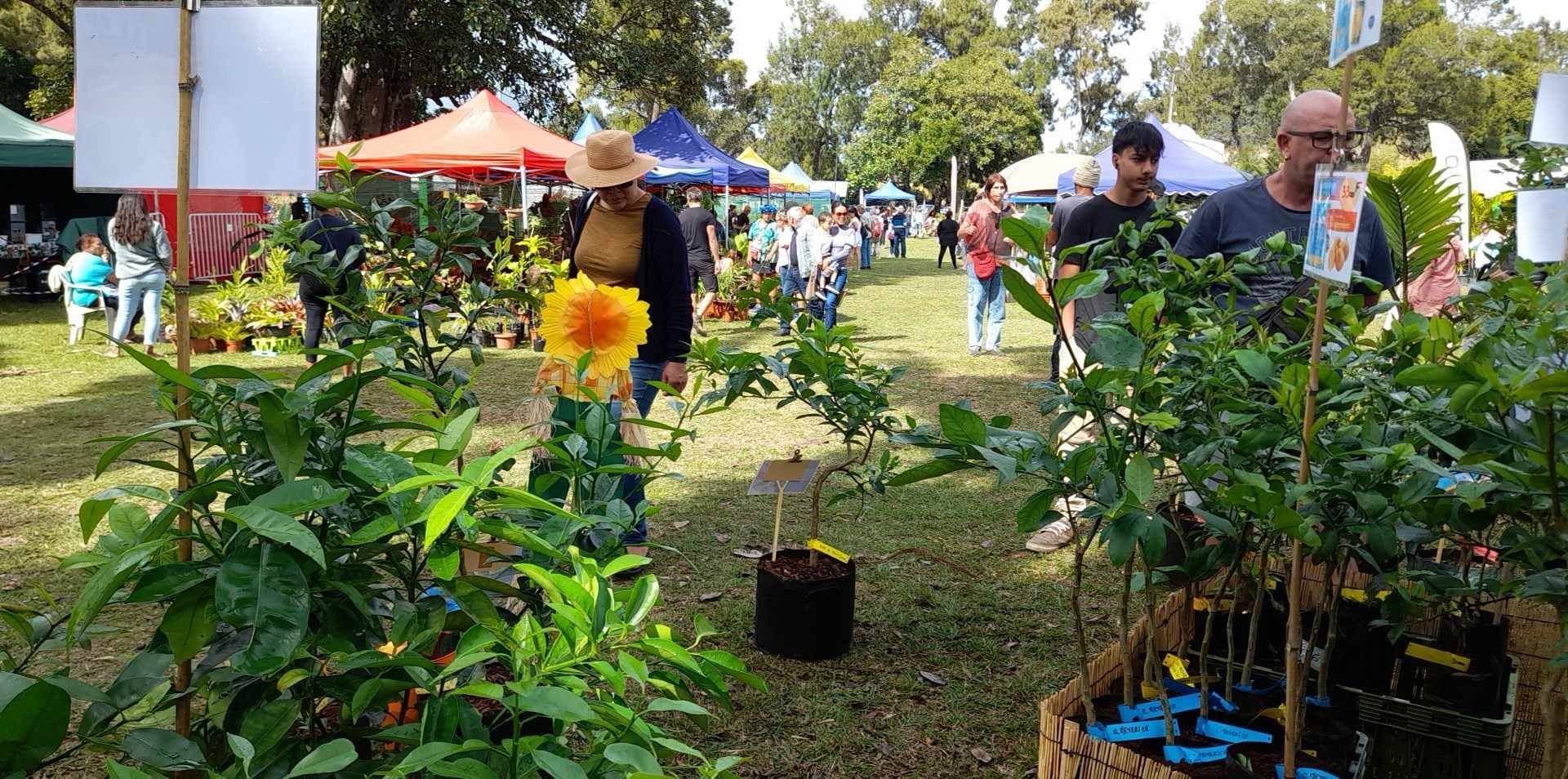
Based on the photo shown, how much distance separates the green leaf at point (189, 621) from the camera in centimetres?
124

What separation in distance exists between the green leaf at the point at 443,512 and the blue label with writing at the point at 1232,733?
1758 mm

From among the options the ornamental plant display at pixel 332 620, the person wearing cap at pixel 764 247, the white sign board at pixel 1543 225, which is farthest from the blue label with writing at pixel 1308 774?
the person wearing cap at pixel 764 247

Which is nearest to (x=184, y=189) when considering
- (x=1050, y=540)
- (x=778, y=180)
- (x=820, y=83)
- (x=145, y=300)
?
(x=1050, y=540)

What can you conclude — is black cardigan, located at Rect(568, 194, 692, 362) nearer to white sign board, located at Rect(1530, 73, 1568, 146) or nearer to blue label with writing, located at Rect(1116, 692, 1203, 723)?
blue label with writing, located at Rect(1116, 692, 1203, 723)

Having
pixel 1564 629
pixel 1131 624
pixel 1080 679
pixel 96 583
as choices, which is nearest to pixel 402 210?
pixel 96 583

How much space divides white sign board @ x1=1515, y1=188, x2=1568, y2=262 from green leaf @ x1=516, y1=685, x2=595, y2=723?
8.50 feet

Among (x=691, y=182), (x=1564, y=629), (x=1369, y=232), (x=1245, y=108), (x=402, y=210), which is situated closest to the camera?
(x=1564, y=629)

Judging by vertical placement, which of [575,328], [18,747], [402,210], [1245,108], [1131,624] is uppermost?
[1245,108]

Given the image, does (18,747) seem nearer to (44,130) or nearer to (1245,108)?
(44,130)

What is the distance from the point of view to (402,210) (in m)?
2.50

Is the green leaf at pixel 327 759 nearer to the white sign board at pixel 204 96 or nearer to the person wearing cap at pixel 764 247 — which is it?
the white sign board at pixel 204 96

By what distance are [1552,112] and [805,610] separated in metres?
2.48

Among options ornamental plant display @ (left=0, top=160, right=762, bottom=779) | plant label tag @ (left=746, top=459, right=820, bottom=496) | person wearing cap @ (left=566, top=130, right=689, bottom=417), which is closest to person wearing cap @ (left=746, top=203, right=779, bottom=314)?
person wearing cap @ (left=566, top=130, right=689, bottom=417)

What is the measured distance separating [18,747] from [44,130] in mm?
16071
